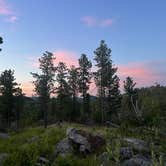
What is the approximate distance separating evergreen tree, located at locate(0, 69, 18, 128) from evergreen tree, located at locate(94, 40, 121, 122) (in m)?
17.6

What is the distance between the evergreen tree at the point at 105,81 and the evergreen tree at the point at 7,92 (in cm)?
1756

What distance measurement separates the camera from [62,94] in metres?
73.6

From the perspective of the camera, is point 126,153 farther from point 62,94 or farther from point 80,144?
point 62,94

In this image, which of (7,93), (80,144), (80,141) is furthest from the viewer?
(7,93)

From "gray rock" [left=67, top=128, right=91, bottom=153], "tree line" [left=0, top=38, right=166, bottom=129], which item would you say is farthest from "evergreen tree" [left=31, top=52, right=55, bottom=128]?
"gray rock" [left=67, top=128, right=91, bottom=153]

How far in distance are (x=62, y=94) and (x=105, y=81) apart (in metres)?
10.4

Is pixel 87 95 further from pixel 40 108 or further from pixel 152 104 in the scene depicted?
pixel 152 104

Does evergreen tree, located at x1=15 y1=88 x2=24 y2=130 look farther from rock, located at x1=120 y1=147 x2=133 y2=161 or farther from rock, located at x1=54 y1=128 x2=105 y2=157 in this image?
rock, located at x1=120 y1=147 x2=133 y2=161

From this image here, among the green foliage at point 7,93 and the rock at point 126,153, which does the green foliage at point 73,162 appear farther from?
the green foliage at point 7,93

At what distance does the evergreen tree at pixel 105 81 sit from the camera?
6961cm

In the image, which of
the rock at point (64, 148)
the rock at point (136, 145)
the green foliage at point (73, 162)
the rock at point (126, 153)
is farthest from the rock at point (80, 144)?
the rock at point (126, 153)

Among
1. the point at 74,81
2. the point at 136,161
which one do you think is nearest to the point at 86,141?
the point at 136,161

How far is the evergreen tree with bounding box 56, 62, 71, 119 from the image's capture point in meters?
72.7

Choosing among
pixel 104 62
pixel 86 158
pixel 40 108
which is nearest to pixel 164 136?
pixel 86 158
